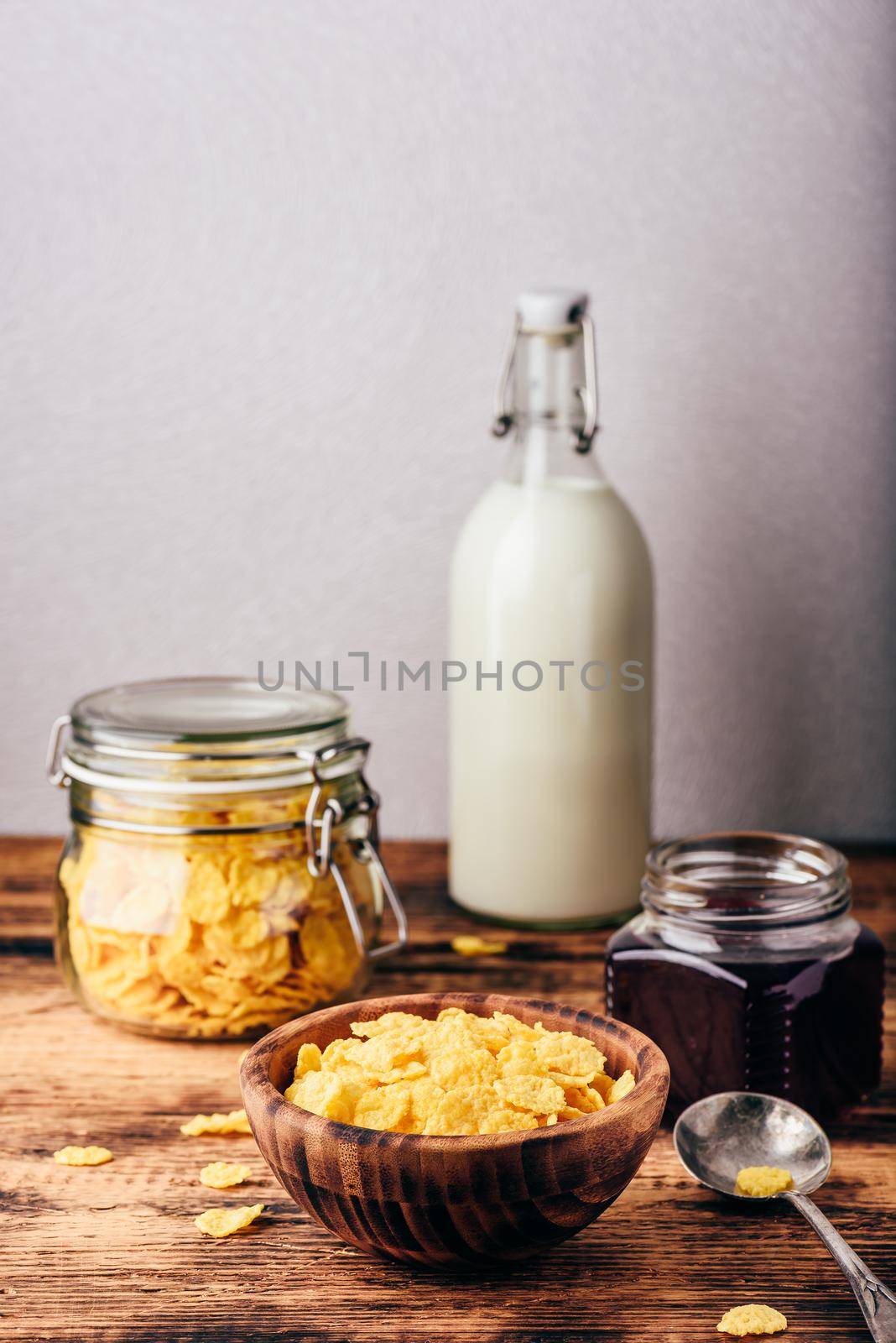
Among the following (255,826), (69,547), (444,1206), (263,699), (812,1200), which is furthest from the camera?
(69,547)

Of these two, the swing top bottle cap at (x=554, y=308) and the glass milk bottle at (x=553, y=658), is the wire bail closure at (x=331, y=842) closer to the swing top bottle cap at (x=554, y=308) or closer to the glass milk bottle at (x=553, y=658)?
the glass milk bottle at (x=553, y=658)

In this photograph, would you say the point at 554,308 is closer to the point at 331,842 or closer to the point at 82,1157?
the point at 331,842

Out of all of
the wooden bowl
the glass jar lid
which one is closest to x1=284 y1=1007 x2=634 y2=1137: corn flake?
the wooden bowl

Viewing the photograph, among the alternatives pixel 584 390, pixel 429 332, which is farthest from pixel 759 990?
pixel 429 332

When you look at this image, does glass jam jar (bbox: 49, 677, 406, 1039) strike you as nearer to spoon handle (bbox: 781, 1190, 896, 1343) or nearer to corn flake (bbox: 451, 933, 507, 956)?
corn flake (bbox: 451, 933, 507, 956)

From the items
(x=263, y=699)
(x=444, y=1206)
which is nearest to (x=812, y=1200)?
(x=444, y=1206)

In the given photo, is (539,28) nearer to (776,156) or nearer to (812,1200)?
(776,156)
